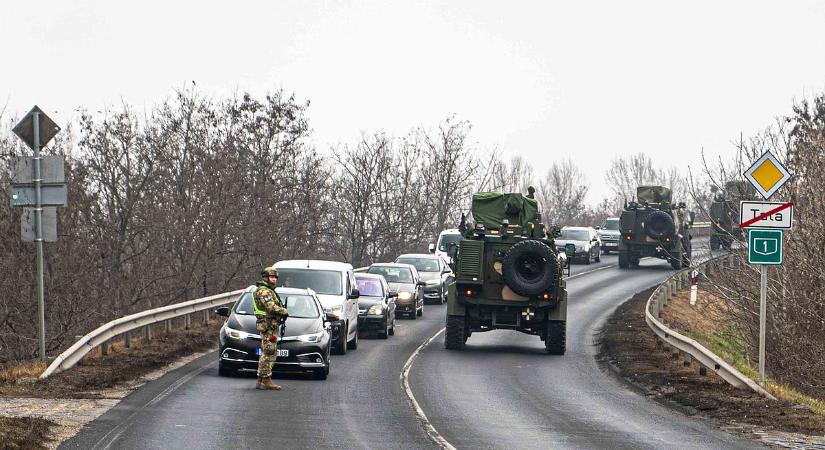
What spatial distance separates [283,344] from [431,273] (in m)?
21.5

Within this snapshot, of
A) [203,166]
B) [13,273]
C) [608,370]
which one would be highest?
[203,166]

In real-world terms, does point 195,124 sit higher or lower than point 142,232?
higher

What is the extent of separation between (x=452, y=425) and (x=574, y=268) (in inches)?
Result: 1689

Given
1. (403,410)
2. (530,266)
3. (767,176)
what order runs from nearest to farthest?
1. (403,410)
2. (767,176)
3. (530,266)

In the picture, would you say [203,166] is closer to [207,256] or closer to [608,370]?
[207,256]

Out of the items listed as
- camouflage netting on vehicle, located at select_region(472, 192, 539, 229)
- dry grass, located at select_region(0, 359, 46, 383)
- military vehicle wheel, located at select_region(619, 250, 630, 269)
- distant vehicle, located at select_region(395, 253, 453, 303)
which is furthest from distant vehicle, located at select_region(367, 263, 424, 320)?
military vehicle wheel, located at select_region(619, 250, 630, 269)

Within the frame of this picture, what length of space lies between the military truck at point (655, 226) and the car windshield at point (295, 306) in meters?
30.8

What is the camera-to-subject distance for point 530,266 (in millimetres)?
25281

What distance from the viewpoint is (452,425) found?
14.7m

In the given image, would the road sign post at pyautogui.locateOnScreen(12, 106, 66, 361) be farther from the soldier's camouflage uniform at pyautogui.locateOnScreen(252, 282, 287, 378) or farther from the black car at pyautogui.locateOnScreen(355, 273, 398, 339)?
the black car at pyautogui.locateOnScreen(355, 273, 398, 339)

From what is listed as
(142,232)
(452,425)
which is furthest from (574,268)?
(452,425)

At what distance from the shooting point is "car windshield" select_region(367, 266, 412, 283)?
115ft

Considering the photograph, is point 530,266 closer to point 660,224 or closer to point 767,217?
point 767,217

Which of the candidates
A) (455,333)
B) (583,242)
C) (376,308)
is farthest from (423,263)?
(583,242)
